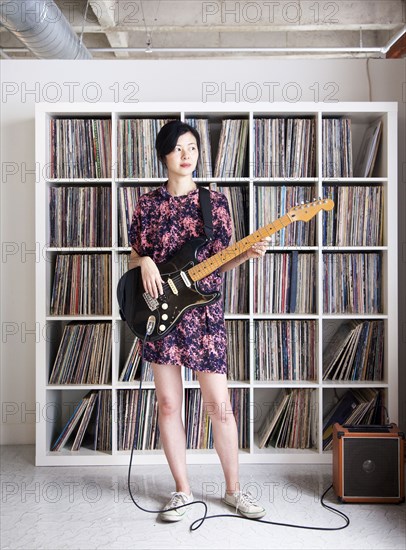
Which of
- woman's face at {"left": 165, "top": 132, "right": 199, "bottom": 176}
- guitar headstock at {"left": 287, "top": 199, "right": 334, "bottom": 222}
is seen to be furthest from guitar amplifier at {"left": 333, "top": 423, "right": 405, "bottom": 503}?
woman's face at {"left": 165, "top": 132, "right": 199, "bottom": 176}

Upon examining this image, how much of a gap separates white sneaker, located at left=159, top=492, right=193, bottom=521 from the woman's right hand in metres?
0.84

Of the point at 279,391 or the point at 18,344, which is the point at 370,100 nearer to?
the point at 279,391

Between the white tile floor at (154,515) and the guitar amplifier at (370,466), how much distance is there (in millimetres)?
50

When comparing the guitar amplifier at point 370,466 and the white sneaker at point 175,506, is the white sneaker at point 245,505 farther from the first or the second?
the guitar amplifier at point 370,466

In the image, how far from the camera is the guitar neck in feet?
7.56

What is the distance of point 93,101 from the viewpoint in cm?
326

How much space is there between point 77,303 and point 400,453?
1.69 m

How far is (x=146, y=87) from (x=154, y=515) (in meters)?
→ 2.18

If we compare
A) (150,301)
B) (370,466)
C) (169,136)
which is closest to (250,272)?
(150,301)

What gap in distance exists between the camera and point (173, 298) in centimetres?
236

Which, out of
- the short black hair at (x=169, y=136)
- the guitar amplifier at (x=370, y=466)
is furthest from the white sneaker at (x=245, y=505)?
the short black hair at (x=169, y=136)

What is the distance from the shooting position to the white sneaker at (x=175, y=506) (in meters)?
2.31

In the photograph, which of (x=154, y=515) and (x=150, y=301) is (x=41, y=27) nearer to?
(x=150, y=301)

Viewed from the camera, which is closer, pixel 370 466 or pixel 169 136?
pixel 169 136
